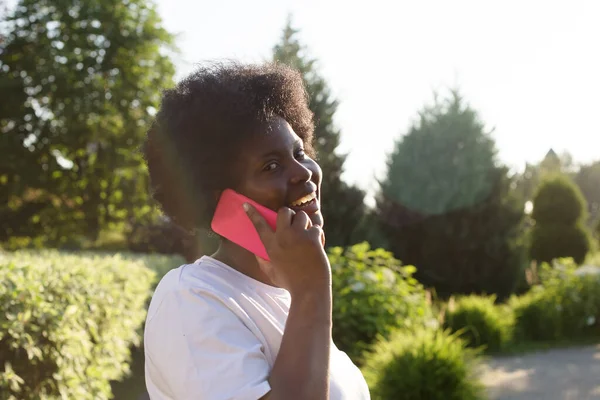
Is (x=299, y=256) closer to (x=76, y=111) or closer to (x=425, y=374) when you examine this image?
(x=425, y=374)

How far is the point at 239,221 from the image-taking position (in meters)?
1.48

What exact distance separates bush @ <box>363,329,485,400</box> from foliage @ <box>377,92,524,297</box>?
990 cm

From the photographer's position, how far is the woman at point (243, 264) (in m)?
1.24

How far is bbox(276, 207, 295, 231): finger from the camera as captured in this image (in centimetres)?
134

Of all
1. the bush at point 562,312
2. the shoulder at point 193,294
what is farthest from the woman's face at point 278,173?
the bush at point 562,312

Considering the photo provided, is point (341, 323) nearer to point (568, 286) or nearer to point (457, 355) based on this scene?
point (457, 355)

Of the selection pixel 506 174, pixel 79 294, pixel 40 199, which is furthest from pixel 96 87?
pixel 79 294

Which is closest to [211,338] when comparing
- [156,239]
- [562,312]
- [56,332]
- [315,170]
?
[315,170]

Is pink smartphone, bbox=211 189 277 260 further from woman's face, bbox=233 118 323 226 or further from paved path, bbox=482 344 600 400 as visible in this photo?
paved path, bbox=482 344 600 400

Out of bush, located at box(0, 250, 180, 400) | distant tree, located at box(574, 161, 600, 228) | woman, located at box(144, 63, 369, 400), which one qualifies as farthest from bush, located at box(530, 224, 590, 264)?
distant tree, located at box(574, 161, 600, 228)

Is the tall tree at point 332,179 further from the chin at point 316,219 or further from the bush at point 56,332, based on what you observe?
the chin at point 316,219

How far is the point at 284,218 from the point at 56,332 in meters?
3.34

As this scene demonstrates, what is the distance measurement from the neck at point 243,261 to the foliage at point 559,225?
17869 mm

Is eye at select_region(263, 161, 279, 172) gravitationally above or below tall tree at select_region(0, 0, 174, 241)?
below
